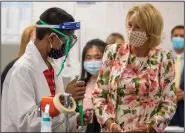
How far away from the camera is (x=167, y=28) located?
2.88m

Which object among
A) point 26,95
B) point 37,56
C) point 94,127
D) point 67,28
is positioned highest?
point 67,28

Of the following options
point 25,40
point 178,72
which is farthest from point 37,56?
point 178,72

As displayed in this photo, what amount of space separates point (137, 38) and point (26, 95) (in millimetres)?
461

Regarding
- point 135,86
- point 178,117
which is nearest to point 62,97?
point 135,86

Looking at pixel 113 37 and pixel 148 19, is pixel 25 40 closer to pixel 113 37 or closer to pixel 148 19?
pixel 148 19

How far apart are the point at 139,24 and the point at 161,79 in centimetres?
22

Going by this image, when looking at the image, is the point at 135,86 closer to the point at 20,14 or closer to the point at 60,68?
the point at 60,68

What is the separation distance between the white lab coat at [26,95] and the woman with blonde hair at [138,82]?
0.54ft

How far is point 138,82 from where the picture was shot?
136 centimetres

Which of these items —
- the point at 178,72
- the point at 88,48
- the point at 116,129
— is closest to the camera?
the point at 116,129

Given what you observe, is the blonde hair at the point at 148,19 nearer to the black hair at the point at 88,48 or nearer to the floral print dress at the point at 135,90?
the floral print dress at the point at 135,90

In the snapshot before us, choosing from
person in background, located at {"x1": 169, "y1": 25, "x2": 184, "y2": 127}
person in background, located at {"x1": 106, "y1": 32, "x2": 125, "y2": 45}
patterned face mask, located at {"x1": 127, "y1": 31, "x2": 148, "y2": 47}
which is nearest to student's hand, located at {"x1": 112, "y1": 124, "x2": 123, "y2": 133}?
patterned face mask, located at {"x1": 127, "y1": 31, "x2": 148, "y2": 47}

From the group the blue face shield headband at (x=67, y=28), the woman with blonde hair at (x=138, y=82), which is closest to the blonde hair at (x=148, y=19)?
the woman with blonde hair at (x=138, y=82)

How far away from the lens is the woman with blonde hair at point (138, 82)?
1.36m
